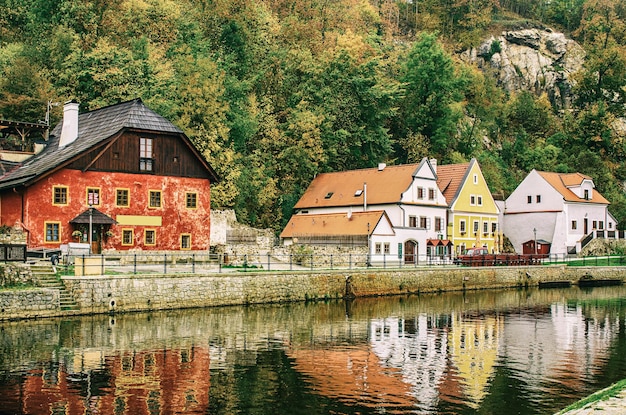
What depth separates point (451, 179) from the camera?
68.8m

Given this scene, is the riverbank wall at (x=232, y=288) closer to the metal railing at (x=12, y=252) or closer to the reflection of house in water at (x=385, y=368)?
the metal railing at (x=12, y=252)

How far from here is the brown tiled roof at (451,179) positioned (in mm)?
67250

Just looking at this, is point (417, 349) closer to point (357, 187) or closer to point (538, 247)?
point (357, 187)

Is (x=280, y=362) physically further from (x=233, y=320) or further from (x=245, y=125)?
(x=245, y=125)

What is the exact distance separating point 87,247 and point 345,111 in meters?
36.8

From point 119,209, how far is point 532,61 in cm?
9211

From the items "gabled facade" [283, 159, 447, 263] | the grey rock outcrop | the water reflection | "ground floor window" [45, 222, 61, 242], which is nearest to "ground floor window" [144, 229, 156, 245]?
"ground floor window" [45, 222, 61, 242]

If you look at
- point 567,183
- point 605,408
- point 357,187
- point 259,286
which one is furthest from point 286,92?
point 605,408

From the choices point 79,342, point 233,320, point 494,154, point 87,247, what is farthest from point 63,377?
point 494,154

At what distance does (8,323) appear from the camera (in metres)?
30.5

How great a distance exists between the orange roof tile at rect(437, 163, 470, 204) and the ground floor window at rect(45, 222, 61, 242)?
1404 inches

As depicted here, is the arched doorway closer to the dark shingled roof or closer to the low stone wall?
the dark shingled roof

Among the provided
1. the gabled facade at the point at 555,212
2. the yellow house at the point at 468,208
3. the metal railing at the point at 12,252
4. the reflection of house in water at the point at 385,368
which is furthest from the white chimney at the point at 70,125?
the gabled facade at the point at 555,212

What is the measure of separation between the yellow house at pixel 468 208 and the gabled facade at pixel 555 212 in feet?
16.2
